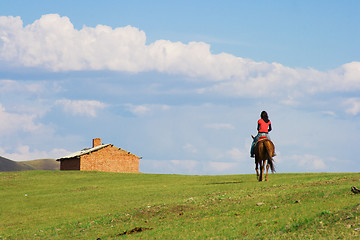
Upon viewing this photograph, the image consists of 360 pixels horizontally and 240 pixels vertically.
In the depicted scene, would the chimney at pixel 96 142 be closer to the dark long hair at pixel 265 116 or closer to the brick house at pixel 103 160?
the brick house at pixel 103 160

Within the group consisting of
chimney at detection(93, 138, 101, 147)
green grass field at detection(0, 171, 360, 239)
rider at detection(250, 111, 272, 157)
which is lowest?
green grass field at detection(0, 171, 360, 239)

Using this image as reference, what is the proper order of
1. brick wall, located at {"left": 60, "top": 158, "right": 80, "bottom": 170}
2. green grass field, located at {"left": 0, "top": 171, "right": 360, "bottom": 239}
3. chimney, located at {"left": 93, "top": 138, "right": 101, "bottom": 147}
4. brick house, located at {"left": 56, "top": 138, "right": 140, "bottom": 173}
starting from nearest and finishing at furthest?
green grass field, located at {"left": 0, "top": 171, "right": 360, "bottom": 239} → brick house, located at {"left": 56, "top": 138, "right": 140, "bottom": 173} → brick wall, located at {"left": 60, "top": 158, "right": 80, "bottom": 170} → chimney, located at {"left": 93, "top": 138, "right": 101, "bottom": 147}

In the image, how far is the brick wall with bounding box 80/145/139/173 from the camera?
86.3 meters

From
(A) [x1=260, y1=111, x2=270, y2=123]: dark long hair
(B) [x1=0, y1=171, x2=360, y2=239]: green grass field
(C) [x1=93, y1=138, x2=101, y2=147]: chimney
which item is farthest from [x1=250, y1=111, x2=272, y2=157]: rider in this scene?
(C) [x1=93, y1=138, x2=101, y2=147]: chimney

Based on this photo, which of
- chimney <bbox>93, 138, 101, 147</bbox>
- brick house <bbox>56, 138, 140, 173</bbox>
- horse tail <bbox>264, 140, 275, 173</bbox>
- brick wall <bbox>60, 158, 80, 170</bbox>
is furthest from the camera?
chimney <bbox>93, 138, 101, 147</bbox>

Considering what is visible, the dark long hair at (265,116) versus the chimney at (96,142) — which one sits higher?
the chimney at (96,142)

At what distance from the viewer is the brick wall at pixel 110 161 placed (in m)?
86.3

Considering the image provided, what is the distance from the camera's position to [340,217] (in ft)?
55.0

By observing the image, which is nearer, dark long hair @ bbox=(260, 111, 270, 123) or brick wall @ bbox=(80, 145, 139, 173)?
dark long hair @ bbox=(260, 111, 270, 123)

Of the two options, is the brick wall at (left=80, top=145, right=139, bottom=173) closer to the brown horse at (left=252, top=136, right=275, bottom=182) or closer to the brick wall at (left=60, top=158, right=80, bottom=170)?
the brick wall at (left=60, top=158, right=80, bottom=170)

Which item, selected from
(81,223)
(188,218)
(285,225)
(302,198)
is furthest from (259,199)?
(81,223)

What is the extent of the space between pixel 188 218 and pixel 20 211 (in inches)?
654

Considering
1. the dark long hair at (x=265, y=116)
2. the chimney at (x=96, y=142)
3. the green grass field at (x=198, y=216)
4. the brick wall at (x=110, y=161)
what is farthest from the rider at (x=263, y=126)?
the chimney at (x=96, y=142)

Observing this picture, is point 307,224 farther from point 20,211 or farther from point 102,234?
point 20,211
